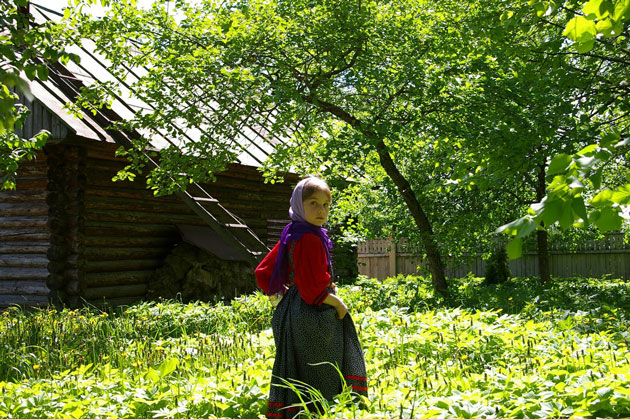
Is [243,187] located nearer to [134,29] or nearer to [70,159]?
[70,159]

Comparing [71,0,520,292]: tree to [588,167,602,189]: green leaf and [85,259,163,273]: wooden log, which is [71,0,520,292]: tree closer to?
[85,259,163,273]: wooden log

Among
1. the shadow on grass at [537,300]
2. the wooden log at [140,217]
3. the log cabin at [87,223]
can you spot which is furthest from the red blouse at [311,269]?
the wooden log at [140,217]

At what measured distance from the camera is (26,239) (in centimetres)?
994

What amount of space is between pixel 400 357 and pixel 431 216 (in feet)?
23.1

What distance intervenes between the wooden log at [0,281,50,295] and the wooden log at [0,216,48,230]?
840 mm

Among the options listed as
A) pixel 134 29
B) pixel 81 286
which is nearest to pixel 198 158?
pixel 134 29

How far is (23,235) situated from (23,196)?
0.59 metres

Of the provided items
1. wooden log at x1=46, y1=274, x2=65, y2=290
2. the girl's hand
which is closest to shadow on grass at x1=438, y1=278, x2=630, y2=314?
the girl's hand

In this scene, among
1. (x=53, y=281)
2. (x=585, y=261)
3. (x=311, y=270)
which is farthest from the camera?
(x=585, y=261)

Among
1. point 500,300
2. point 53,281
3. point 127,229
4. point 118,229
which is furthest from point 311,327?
point 127,229

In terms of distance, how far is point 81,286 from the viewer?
9750 mm

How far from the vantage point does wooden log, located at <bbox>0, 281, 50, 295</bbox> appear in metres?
9.69

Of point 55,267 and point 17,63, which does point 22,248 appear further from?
point 17,63

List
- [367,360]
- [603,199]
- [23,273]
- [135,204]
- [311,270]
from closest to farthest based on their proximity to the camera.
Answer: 1. [603,199]
2. [311,270]
3. [367,360]
4. [23,273]
5. [135,204]
